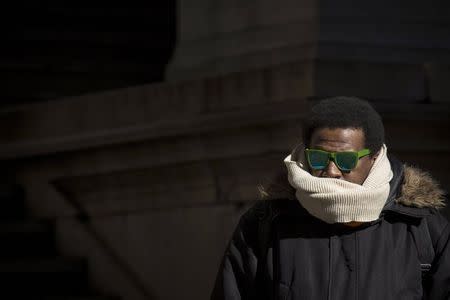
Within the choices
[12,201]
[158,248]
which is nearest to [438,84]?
[158,248]

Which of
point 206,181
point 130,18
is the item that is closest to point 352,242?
point 206,181

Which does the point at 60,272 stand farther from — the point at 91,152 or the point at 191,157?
the point at 191,157

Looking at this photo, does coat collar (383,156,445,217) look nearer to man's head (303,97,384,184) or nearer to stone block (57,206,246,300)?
man's head (303,97,384,184)

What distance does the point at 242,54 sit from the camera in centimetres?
667

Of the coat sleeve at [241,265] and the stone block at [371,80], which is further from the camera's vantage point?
the stone block at [371,80]

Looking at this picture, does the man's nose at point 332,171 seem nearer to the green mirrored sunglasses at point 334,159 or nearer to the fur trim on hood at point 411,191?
the green mirrored sunglasses at point 334,159

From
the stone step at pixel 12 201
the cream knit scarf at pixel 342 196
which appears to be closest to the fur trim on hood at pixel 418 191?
the cream knit scarf at pixel 342 196

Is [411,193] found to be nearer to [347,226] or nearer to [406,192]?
[406,192]

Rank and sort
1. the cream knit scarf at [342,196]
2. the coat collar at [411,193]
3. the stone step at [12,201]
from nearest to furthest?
the cream knit scarf at [342,196] → the coat collar at [411,193] → the stone step at [12,201]

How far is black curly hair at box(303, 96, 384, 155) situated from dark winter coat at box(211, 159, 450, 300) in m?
0.17

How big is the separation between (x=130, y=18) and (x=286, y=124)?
416 cm

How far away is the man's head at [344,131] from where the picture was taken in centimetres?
365

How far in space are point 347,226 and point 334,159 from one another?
0.81 feet

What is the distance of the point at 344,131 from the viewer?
3.67 metres
